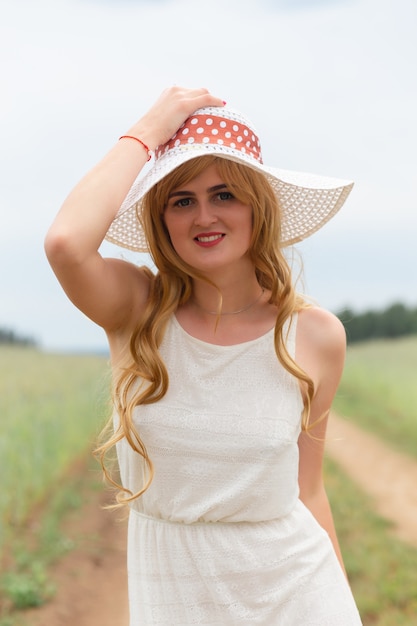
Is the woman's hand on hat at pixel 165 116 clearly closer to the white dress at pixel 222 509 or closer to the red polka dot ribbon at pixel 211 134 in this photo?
the red polka dot ribbon at pixel 211 134

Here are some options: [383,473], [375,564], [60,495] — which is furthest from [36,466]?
[383,473]

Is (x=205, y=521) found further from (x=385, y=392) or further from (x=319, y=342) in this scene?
(x=385, y=392)

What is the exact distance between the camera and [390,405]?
13016 mm

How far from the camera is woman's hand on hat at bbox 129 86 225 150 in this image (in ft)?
6.79

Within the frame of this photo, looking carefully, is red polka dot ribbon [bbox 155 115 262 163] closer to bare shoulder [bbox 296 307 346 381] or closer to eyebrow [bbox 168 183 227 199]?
eyebrow [bbox 168 183 227 199]

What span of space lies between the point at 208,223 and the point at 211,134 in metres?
0.24

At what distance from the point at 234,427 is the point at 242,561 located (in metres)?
0.33

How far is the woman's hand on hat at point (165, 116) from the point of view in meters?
2.07

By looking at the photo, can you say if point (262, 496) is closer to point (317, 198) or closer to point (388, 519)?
point (317, 198)

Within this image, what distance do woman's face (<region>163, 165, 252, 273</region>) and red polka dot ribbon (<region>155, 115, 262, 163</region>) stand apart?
0.08 metres

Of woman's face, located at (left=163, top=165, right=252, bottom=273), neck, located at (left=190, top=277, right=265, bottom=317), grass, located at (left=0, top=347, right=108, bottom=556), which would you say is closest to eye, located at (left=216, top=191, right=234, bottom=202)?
woman's face, located at (left=163, top=165, right=252, bottom=273)

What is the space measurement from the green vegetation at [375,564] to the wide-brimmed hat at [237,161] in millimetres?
2723

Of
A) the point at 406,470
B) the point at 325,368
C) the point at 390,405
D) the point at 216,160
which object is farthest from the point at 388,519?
the point at 390,405

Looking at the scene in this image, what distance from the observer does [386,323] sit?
21.3m
